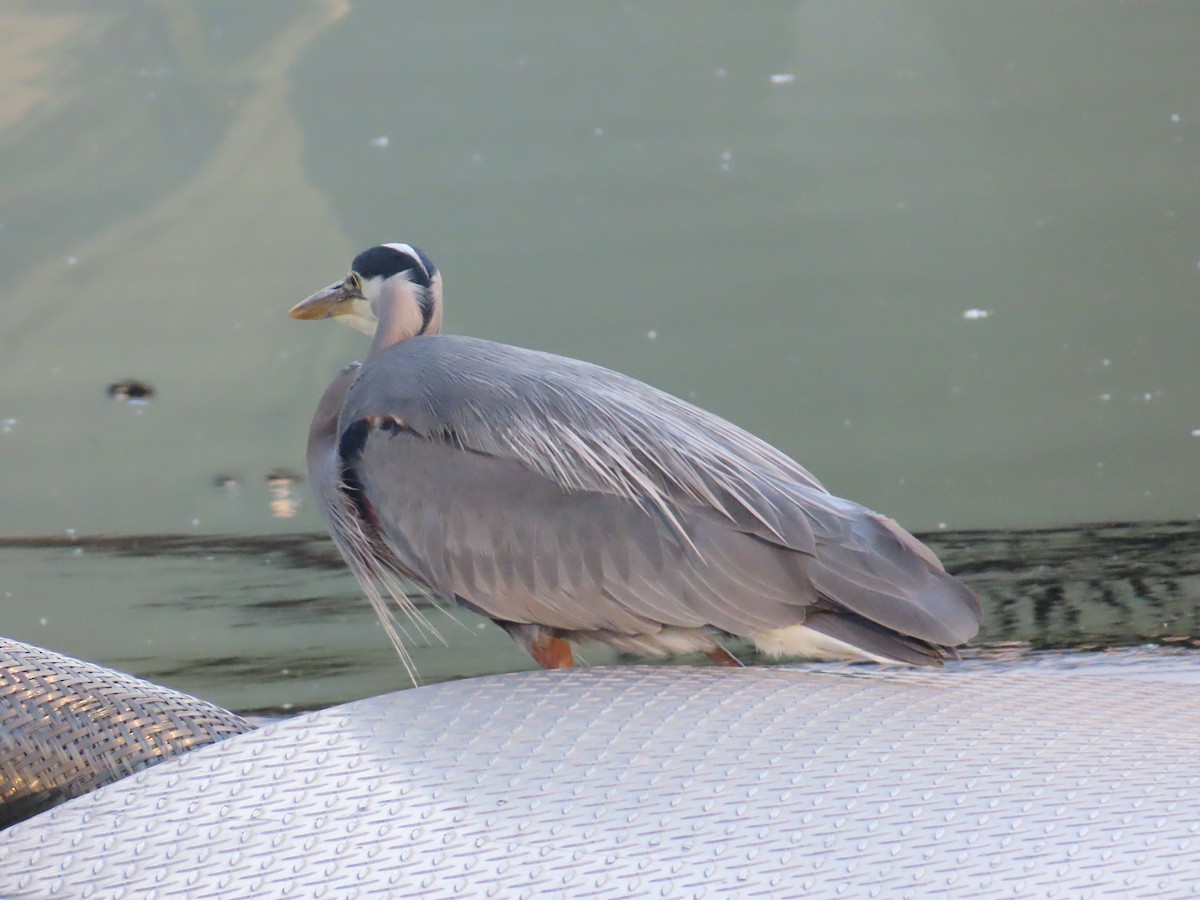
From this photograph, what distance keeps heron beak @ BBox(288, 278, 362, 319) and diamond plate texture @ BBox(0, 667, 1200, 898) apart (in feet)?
2.24

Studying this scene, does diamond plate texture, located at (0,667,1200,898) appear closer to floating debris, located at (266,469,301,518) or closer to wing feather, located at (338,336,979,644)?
wing feather, located at (338,336,979,644)

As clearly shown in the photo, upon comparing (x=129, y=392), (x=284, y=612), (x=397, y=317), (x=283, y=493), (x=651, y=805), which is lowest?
(x=284, y=612)

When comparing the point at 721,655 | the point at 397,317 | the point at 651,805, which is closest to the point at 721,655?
the point at 721,655

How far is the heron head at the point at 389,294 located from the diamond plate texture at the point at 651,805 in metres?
0.62

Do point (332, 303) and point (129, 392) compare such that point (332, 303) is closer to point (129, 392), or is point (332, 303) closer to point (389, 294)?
point (389, 294)

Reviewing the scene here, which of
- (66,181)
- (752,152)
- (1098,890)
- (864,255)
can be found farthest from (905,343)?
(1098,890)

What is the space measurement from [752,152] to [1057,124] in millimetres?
557

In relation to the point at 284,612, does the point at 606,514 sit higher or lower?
higher

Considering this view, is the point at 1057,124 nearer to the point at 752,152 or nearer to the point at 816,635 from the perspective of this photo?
the point at 752,152

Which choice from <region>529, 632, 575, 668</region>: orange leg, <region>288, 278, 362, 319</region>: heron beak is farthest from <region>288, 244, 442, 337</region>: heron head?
<region>529, 632, 575, 668</region>: orange leg

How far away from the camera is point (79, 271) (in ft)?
7.32

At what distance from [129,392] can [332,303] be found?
0.90 metres

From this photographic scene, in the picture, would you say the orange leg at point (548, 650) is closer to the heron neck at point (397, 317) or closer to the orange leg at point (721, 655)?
the orange leg at point (721, 655)

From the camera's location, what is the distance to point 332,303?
1469 mm
